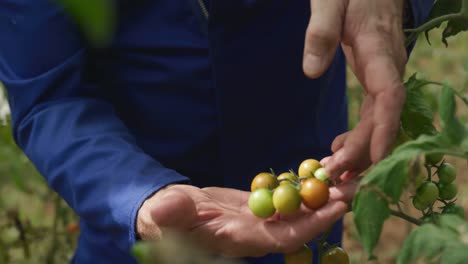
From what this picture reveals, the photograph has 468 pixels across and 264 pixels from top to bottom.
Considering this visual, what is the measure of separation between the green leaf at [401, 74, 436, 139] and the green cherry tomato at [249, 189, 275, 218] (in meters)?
0.23

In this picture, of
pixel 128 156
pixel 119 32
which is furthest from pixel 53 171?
pixel 119 32

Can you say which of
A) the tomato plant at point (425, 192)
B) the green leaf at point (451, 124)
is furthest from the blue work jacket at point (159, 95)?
the green leaf at point (451, 124)

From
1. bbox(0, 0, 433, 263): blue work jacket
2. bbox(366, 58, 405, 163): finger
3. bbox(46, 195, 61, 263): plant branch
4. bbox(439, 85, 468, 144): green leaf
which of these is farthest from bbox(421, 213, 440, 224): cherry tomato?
bbox(46, 195, 61, 263): plant branch

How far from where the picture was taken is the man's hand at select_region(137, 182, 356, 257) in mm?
962

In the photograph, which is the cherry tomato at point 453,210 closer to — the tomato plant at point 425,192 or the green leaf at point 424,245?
the tomato plant at point 425,192

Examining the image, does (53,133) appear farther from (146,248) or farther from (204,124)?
(146,248)

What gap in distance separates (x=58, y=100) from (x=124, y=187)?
0.34 m

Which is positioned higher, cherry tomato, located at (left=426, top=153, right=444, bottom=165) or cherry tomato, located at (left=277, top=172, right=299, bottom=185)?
cherry tomato, located at (left=426, top=153, right=444, bottom=165)

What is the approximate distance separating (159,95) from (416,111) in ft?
2.14

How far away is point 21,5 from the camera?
1.35 metres

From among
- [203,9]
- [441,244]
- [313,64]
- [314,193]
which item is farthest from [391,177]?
[203,9]

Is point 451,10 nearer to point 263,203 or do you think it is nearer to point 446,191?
point 446,191

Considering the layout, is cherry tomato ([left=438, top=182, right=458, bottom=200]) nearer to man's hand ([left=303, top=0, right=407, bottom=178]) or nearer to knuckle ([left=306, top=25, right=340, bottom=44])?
man's hand ([left=303, top=0, right=407, bottom=178])

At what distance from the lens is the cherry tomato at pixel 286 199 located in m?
0.97
